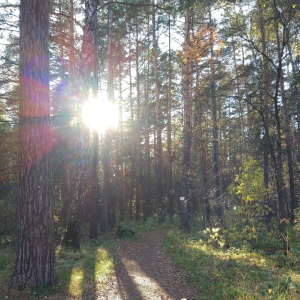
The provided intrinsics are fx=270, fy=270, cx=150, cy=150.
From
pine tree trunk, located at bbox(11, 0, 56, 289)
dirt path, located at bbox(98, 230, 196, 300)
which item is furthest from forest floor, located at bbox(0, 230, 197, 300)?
pine tree trunk, located at bbox(11, 0, 56, 289)

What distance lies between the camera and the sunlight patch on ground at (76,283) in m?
4.83

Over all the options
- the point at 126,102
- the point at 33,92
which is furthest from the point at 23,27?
the point at 126,102

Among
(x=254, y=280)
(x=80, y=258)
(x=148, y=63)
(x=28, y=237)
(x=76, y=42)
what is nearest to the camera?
(x=28, y=237)

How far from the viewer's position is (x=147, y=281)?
6059mm

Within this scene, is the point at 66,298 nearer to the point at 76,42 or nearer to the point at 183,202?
the point at 183,202

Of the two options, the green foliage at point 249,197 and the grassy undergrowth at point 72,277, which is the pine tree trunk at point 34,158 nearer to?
the grassy undergrowth at point 72,277

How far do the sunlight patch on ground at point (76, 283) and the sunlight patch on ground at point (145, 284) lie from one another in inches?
46.3

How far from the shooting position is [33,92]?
4809 mm

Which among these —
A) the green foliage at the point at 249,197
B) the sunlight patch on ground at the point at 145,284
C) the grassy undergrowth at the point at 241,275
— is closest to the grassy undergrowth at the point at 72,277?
the sunlight patch on ground at the point at 145,284

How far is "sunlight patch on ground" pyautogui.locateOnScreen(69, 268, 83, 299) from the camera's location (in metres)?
4.83

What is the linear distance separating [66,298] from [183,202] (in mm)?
9503

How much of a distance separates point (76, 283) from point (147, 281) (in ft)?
5.27

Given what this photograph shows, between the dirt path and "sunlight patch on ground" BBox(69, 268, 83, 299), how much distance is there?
1.38ft

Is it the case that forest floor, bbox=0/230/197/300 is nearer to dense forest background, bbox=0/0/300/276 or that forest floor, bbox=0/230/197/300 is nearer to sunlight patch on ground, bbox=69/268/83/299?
sunlight patch on ground, bbox=69/268/83/299
